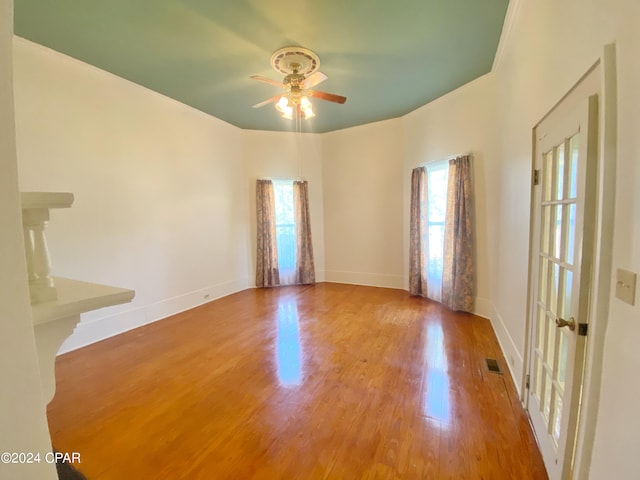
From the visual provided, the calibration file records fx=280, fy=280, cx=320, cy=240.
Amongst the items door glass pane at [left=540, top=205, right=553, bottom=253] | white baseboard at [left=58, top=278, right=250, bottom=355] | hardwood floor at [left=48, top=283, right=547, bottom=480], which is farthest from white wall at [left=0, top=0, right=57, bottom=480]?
white baseboard at [left=58, top=278, right=250, bottom=355]

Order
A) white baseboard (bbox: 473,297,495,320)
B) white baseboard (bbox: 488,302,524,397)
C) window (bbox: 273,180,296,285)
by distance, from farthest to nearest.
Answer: window (bbox: 273,180,296,285)
white baseboard (bbox: 473,297,495,320)
white baseboard (bbox: 488,302,524,397)

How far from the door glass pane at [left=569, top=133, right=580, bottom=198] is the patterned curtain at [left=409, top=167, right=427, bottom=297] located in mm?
2966

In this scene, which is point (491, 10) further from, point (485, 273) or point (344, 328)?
point (344, 328)

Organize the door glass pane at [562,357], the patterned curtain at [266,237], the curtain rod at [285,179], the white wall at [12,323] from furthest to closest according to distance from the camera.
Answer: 1. the curtain rod at [285,179]
2. the patterned curtain at [266,237]
3. the door glass pane at [562,357]
4. the white wall at [12,323]

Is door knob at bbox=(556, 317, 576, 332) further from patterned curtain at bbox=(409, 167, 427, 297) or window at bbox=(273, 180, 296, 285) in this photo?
window at bbox=(273, 180, 296, 285)

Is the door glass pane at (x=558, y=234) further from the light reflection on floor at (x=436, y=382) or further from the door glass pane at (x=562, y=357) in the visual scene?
the light reflection on floor at (x=436, y=382)

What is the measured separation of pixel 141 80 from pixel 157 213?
5.20 feet

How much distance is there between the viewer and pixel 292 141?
542cm

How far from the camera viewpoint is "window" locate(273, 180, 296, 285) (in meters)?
5.41

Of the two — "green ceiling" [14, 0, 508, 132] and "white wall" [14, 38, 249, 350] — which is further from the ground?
"green ceiling" [14, 0, 508, 132]

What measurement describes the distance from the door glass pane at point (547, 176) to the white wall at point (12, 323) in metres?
2.17

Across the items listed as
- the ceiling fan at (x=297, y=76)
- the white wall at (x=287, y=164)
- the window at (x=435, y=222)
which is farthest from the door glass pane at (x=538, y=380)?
the white wall at (x=287, y=164)

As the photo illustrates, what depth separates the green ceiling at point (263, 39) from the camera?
2.18 metres

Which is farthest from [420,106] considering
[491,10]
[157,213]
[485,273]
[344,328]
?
[157,213]
